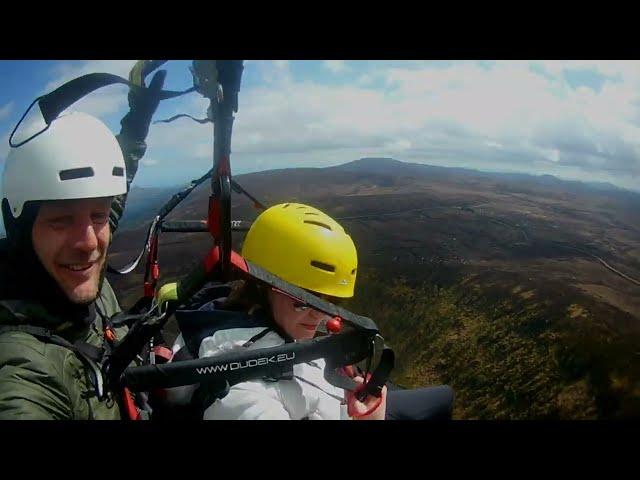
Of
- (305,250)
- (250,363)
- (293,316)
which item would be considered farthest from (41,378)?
(305,250)

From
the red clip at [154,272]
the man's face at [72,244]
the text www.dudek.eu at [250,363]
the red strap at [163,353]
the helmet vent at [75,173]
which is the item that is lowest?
the red strap at [163,353]

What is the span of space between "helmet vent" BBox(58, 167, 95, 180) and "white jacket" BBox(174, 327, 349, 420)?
112 cm

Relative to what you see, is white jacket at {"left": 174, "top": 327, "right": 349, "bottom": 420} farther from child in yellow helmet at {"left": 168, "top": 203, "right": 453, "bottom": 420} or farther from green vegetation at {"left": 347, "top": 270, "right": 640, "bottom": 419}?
green vegetation at {"left": 347, "top": 270, "right": 640, "bottom": 419}

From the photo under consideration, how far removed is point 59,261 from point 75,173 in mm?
481

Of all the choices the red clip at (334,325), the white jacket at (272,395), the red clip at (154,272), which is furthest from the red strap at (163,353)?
the red clip at (334,325)

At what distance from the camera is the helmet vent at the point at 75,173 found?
249 cm

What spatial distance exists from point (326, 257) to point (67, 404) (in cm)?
169

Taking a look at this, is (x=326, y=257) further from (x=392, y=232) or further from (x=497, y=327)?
(x=392, y=232)

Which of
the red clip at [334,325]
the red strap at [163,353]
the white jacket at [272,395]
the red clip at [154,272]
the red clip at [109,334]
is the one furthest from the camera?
the red clip at [154,272]

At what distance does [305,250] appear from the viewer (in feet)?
10.2

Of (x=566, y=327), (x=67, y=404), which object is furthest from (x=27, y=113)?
(x=566, y=327)

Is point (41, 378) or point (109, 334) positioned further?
point (109, 334)

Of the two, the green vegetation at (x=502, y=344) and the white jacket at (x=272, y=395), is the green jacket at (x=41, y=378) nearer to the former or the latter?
the white jacket at (x=272, y=395)

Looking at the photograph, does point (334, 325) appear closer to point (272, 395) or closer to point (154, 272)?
point (272, 395)
